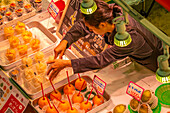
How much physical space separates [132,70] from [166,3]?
3.64 ft

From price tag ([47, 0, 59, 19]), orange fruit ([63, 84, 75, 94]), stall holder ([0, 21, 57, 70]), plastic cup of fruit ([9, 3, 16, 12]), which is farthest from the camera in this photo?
plastic cup of fruit ([9, 3, 16, 12])

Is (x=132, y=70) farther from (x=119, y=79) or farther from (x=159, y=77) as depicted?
(x=159, y=77)

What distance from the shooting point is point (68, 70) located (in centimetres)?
397

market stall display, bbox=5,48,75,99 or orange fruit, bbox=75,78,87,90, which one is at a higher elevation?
market stall display, bbox=5,48,75,99

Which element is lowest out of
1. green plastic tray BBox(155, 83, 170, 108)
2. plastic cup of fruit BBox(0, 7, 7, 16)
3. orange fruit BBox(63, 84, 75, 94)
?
green plastic tray BBox(155, 83, 170, 108)

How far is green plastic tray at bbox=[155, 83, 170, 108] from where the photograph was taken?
3529 millimetres

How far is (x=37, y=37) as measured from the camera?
454 cm

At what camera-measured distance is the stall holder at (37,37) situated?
421 cm

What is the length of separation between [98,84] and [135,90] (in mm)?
418

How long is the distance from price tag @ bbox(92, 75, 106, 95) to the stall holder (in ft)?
3.10

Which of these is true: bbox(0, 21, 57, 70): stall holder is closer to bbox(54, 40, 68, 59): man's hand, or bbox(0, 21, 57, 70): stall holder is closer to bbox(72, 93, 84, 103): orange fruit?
bbox(54, 40, 68, 59): man's hand

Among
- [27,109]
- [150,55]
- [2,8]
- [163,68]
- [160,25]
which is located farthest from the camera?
[160,25]

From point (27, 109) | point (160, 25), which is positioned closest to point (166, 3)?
point (160, 25)

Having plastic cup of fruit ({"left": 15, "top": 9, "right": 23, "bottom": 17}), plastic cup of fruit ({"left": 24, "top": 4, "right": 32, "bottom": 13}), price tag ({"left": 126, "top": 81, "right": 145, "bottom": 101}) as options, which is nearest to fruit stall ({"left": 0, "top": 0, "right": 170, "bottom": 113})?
price tag ({"left": 126, "top": 81, "right": 145, "bottom": 101})
